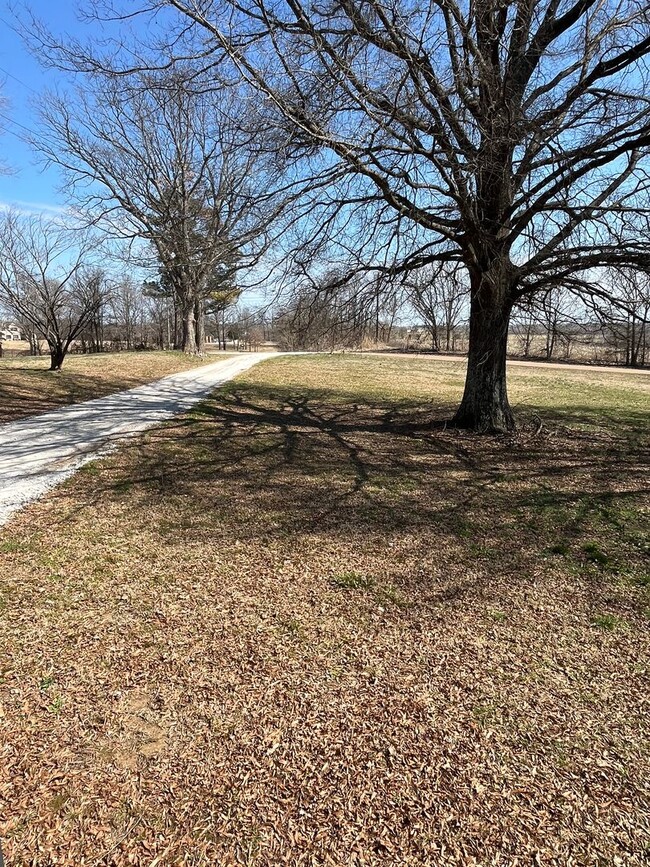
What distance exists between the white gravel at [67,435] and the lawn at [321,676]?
38 centimetres

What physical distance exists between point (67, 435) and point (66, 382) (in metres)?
6.22

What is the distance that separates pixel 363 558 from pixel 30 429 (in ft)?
20.6

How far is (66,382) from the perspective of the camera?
489 inches

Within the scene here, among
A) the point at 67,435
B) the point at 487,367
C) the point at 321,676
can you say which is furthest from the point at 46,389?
the point at 321,676

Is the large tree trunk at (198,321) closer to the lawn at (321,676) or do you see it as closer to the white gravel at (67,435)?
the white gravel at (67,435)

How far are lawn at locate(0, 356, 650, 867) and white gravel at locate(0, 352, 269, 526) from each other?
0.38 m

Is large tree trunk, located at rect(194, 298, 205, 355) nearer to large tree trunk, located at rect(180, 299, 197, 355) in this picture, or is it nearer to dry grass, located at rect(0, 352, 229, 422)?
large tree trunk, located at rect(180, 299, 197, 355)

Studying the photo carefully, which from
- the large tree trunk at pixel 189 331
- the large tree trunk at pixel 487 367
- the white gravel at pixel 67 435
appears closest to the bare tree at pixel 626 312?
the large tree trunk at pixel 487 367

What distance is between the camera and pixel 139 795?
5.89 feet

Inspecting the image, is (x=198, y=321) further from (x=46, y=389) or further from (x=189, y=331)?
(x=46, y=389)

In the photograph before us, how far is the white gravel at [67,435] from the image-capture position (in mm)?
5055

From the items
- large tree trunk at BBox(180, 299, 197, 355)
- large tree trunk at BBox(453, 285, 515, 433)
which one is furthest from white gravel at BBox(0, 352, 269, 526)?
large tree trunk at BBox(180, 299, 197, 355)

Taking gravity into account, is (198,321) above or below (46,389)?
above

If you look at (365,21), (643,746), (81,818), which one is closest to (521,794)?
(643,746)
